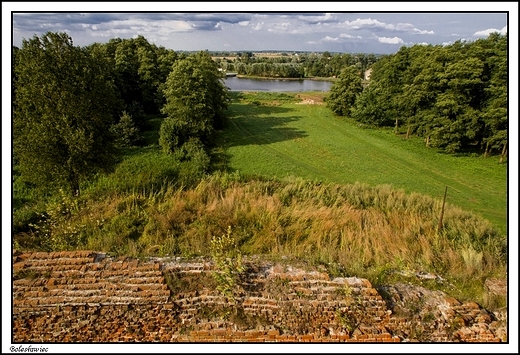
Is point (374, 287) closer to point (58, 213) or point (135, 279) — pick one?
point (135, 279)

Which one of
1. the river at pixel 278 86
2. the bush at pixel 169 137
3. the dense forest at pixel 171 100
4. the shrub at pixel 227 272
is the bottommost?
the shrub at pixel 227 272

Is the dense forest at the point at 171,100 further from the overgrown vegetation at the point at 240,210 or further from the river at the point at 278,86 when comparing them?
the river at the point at 278,86

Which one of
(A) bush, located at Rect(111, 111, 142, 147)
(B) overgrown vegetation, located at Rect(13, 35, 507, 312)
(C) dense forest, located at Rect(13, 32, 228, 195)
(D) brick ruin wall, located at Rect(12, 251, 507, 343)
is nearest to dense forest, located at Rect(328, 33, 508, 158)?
(B) overgrown vegetation, located at Rect(13, 35, 507, 312)

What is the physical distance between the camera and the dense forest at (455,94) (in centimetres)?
2120

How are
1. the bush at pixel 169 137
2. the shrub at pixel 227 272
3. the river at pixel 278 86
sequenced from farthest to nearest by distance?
the river at pixel 278 86 < the bush at pixel 169 137 < the shrub at pixel 227 272

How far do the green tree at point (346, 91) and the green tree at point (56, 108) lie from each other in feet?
96.9

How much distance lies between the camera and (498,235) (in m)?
9.87

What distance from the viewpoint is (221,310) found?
533cm

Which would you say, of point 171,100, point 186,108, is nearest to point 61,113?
point 186,108

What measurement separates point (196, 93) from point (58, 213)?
1683 cm

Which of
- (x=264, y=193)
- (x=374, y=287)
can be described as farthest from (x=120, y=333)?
(x=264, y=193)

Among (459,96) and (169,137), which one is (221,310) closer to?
(169,137)

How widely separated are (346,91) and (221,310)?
3468 centimetres

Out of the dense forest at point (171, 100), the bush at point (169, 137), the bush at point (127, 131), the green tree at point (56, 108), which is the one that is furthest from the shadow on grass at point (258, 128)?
the green tree at point (56, 108)
